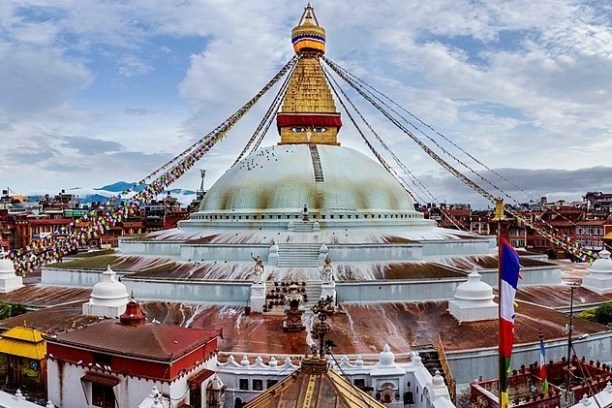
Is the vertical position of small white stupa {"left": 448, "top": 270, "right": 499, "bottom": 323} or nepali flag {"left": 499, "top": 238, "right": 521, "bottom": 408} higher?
nepali flag {"left": 499, "top": 238, "right": 521, "bottom": 408}

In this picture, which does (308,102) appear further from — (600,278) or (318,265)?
(600,278)

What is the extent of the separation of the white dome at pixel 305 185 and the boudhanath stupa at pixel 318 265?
0.05 m

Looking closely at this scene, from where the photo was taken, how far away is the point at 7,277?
1655cm

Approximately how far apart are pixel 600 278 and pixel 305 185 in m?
9.69

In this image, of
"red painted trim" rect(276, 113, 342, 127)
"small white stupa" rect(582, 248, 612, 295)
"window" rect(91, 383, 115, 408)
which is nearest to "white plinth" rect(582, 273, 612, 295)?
"small white stupa" rect(582, 248, 612, 295)

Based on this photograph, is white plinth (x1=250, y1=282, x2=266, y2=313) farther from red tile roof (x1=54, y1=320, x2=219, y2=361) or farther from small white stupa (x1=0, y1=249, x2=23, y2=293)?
small white stupa (x1=0, y1=249, x2=23, y2=293)

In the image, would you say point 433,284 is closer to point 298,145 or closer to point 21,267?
point 298,145

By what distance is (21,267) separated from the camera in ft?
58.2

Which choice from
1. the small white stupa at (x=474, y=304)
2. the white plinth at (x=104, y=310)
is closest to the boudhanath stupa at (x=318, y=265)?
the small white stupa at (x=474, y=304)

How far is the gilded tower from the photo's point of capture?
72.5 feet

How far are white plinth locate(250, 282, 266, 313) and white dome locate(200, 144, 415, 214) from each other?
5.60m

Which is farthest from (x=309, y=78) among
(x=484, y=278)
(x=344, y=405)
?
(x=344, y=405)

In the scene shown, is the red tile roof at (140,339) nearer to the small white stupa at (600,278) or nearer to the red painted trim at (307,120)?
the small white stupa at (600,278)

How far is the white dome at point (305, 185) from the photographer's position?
60.6 ft
